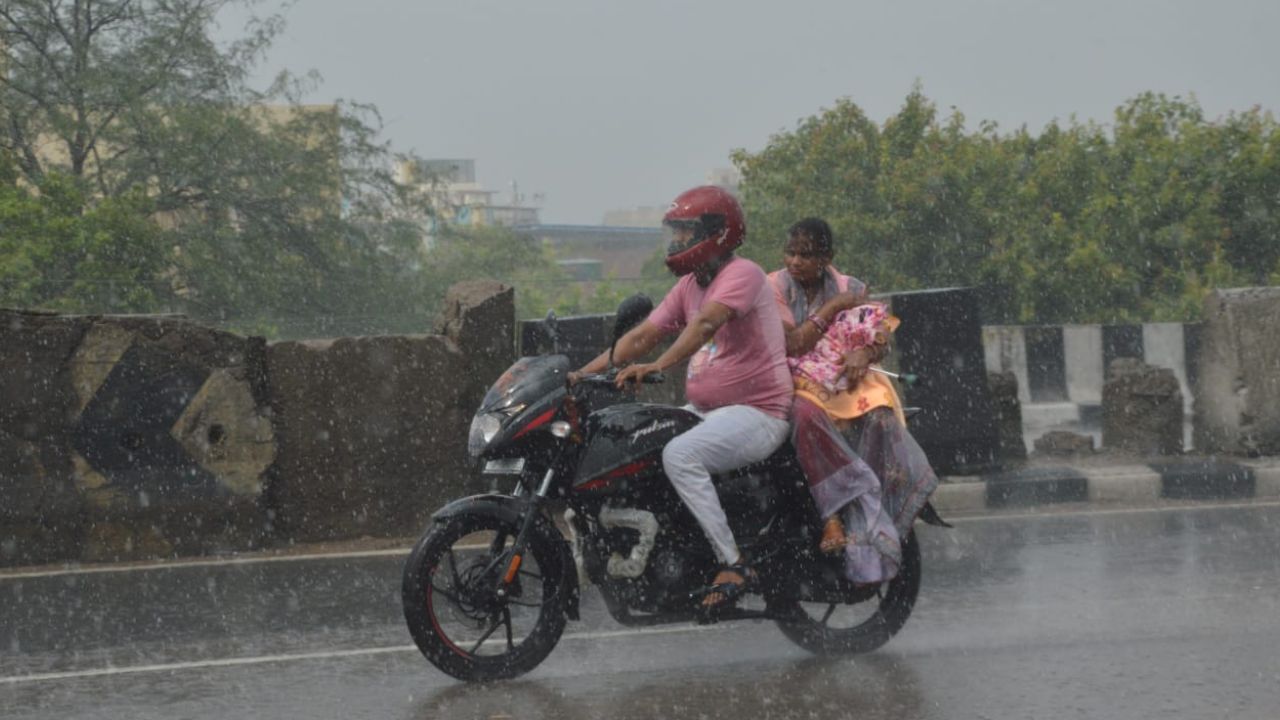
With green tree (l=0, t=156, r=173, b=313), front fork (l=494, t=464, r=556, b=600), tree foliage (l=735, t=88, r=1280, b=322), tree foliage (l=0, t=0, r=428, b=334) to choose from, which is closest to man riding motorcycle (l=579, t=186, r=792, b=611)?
front fork (l=494, t=464, r=556, b=600)

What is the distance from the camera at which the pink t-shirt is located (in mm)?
6223

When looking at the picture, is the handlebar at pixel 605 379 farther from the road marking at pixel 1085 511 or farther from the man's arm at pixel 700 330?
the road marking at pixel 1085 511

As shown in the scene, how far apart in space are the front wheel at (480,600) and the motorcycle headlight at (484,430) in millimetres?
249

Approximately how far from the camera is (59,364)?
9.44 metres

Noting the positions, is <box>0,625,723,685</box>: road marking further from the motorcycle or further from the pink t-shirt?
the pink t-shirt

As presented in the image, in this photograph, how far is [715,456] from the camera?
19.9 ft

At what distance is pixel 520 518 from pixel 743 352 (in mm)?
1020

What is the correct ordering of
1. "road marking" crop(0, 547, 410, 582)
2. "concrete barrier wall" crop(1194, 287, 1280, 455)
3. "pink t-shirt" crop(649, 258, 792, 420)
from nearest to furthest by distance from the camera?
"pink t-shirt" crop(649, 258, 792, 420), "road marking" crop(0, 547, 410, 582), "concrete barrier wall" crop(1194, 287, 1280, 455)

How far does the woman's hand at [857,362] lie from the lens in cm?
660

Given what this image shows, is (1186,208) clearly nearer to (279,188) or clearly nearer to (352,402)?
(279,188)

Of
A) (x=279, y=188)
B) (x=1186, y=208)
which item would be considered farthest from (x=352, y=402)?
(x=1186, y=208)

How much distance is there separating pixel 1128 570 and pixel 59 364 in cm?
563

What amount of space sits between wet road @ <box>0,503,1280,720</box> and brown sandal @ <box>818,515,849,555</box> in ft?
1.40

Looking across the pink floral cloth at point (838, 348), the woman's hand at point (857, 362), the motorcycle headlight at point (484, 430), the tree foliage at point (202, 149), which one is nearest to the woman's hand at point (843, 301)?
the pink floral cloth at point (838, 348)
